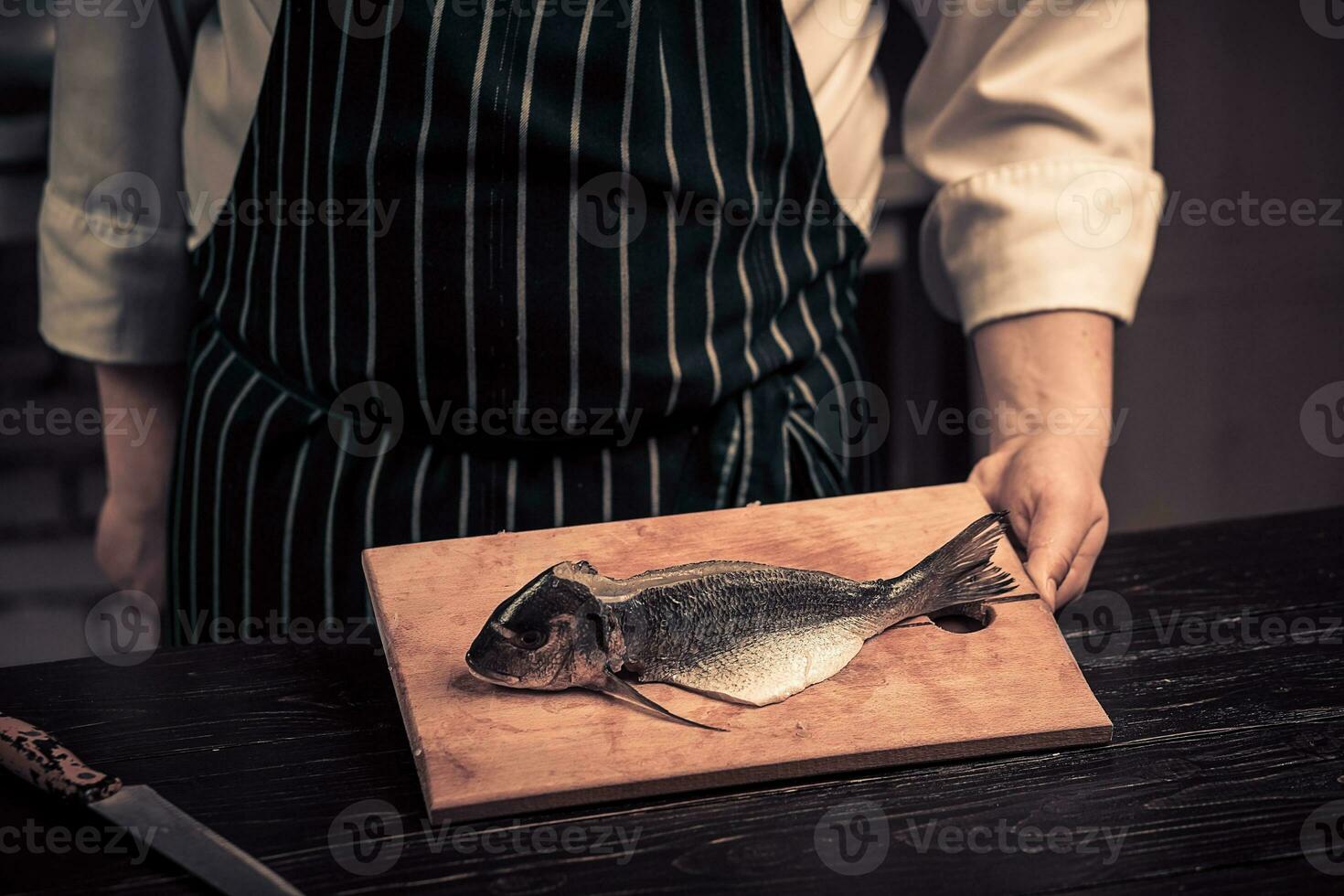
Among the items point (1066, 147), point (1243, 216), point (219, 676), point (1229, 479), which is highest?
point (1066, 147)

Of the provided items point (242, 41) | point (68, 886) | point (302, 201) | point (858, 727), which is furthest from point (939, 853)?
point (242, 41)

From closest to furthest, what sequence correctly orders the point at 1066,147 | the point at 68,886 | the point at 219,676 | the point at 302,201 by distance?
the point at 68,886 → the point at 219,676 → the point at 302,201 → the point at 1066,147

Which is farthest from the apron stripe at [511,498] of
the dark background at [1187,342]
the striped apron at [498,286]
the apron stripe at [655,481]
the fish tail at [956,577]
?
the dark background at [1187,342]

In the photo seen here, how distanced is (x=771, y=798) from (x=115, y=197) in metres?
0.81

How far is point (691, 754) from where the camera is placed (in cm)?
68

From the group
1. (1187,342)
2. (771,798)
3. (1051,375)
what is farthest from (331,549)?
(1187,342)

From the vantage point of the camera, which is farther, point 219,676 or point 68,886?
point 219,676

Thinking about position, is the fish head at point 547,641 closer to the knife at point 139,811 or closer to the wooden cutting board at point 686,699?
the wooden cutting board at point 686,699

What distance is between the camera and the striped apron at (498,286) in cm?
93

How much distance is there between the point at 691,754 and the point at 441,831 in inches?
5.2

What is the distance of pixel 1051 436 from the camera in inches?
38.7

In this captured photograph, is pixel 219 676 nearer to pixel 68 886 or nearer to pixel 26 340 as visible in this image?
pixel 68 886

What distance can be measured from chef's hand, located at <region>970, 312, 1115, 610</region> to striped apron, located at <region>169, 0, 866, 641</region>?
149 mm

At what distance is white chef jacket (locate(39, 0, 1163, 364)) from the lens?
108 centimetres
